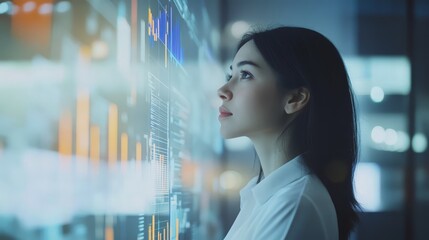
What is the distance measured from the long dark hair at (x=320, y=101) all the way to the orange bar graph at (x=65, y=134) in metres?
0.66

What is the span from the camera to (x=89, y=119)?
775 millimetres

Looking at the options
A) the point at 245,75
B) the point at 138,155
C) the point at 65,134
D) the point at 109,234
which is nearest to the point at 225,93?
the point at 245,75

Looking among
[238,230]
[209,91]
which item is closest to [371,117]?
[209,91]

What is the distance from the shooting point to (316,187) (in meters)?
1.10

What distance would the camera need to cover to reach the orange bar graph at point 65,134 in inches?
26.2

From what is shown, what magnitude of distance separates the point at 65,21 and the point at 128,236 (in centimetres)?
50

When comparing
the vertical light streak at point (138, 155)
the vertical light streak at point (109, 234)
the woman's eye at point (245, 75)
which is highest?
the woman's eye at point (245, 75)

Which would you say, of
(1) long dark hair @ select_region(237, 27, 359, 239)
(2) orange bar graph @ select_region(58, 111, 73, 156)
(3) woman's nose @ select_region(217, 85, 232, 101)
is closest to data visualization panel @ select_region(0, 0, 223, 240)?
(2) orange bar graph @ select_region(58, 111, 73, 156)

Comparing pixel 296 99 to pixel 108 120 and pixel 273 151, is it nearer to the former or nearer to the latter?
pixel 273 151

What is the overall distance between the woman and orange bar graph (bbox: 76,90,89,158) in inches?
21.2

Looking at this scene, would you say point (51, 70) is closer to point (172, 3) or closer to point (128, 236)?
point (128, 236)

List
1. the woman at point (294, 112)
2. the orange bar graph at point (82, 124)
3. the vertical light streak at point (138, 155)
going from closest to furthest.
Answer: the orange bar graph at point (82, 124)
the vertical light streak at point (138, 155)
the woman at point (294, 112)

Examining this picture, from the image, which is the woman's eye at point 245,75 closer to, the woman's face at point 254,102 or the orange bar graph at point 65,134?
the woman's face at point 254,102

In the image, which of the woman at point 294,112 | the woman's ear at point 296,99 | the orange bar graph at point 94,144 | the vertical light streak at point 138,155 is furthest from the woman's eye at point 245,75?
the orange bar graph at point 94,144
